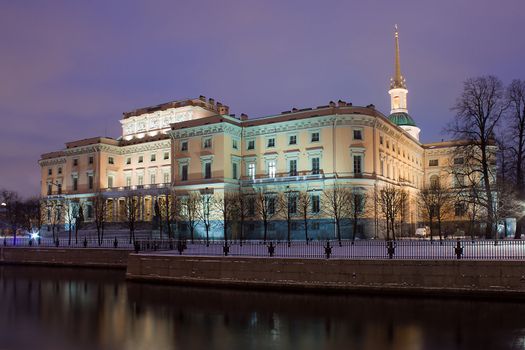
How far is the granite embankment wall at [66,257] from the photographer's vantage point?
135ft

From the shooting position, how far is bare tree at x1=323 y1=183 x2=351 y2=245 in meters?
52.1

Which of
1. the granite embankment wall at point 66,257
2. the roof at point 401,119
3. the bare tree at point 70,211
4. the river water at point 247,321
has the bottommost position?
the river water at point 247,321

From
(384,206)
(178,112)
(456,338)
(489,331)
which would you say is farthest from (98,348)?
(178,112)

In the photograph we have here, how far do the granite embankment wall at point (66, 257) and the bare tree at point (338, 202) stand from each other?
→ 836 inches

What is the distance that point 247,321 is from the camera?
2114 cm

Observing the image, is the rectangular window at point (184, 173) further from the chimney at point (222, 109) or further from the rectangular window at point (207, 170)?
the chimney at point (222, 109)

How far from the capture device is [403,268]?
25391 mm

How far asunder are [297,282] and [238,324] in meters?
7.50

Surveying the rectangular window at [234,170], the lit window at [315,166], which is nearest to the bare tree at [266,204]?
the lit window at [315,166]

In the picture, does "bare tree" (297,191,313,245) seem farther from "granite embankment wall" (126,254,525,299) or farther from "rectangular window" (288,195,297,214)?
"granite embankment wall" (126,254,525,299)

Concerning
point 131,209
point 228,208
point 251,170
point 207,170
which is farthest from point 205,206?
point 251,170

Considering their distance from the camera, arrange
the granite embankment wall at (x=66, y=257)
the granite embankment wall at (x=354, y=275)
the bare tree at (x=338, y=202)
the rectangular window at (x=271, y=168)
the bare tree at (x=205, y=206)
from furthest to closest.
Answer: the rectangular window at (x=271, y=168), the bare tree at (x=205, y=206), the bare tree at (x=338, y=202), the granite embankment wall at (x=66, y=257), the granite embankment wall at (x=354, y=275)

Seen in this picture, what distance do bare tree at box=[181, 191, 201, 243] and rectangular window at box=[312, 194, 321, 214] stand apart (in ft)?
43.2

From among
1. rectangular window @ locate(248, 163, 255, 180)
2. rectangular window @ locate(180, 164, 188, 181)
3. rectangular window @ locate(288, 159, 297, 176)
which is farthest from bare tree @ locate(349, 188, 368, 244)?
rectangular window @ locate(180, 164, 188, 181)
